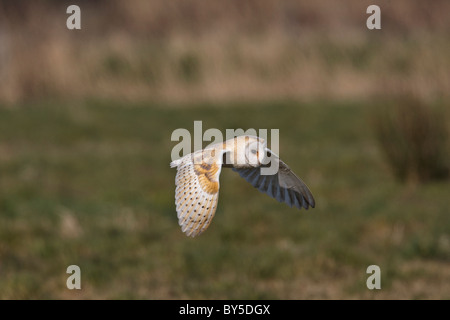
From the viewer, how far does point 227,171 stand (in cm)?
1062

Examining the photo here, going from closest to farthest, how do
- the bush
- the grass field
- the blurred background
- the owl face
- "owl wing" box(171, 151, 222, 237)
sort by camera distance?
"owl wing" box(171, 151, 222, 237) < the owl face < the grass field < the blurred background < the bush

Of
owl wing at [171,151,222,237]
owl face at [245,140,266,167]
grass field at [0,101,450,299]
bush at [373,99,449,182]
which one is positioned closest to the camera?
owl wing at [171,151,222,237]

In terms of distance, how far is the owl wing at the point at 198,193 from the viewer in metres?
3.60

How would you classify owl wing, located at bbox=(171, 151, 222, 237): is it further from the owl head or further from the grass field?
the grass field

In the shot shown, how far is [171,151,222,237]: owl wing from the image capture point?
3.60 meters

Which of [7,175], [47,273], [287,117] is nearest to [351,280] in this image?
[47,273]

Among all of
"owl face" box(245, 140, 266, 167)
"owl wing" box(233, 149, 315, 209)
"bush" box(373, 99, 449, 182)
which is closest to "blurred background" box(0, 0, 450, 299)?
"bush" box(373, 99, 449, 182)

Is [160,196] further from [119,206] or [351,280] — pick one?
[351,280]

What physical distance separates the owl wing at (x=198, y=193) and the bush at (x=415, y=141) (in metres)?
6.29

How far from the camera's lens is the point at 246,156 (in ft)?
12.3

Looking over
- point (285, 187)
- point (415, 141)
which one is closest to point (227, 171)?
point (415, 141)

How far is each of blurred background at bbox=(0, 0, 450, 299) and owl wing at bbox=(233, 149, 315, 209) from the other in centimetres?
219

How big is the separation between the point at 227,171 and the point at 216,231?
2348 millimetres

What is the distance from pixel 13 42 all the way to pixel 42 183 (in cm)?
724
